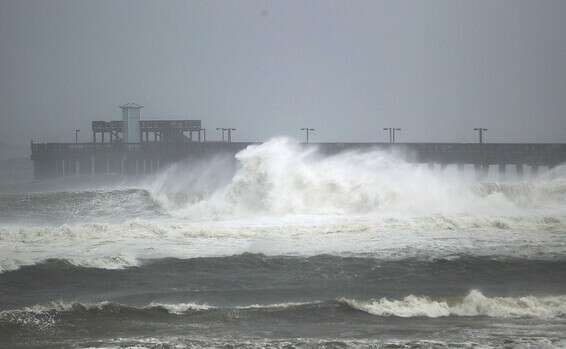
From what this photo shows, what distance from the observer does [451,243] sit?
19531 mm

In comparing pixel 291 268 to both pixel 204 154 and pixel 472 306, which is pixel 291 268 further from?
pixel 204 154

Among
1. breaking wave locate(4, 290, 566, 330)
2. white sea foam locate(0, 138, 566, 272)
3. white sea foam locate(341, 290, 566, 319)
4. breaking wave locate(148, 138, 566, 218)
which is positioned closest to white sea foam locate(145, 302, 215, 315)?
breaking wave locate(4, 290, 566, 330)

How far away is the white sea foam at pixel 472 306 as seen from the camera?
1199 centimetres

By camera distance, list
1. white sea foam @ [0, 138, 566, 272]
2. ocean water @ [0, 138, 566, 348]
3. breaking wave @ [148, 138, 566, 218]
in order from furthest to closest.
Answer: breaking wave @ [148, 138, 566, 218], white sea foam @ [0, 138, 566, 272], ocean water @ [0, 138, 566, 348]

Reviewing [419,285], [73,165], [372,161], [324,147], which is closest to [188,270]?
[419,285]

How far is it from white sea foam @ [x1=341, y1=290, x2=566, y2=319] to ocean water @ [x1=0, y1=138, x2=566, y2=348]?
0.12 ft

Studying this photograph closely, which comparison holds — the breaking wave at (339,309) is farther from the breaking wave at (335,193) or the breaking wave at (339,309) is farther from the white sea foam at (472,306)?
the breaking wave at (335,193)

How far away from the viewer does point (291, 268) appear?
16234 mm

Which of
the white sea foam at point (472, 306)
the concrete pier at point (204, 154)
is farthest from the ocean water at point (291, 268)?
the concrete pier at point (204, 154)

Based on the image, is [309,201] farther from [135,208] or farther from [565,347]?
[565,347]

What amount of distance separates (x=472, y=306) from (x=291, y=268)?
16.7 feet

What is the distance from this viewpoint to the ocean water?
35.9ft

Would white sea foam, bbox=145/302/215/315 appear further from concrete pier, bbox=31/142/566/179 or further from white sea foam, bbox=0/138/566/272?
concrete pier, bbox=31/142/566/179

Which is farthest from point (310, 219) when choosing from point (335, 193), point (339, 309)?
point (339, 309)
